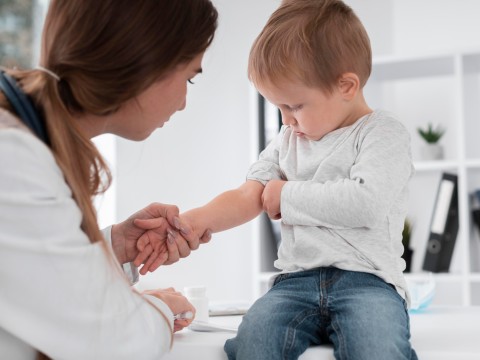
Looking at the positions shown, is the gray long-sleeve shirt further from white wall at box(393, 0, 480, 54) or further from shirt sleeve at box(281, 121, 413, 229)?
white wall at box(393, 0, 480, 54)

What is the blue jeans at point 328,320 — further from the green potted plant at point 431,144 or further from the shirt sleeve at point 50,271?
the green potted plant at point 431,144

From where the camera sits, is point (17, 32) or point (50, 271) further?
point (17, 32)

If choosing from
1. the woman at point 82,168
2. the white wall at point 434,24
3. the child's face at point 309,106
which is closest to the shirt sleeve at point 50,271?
the woman at point 82,168

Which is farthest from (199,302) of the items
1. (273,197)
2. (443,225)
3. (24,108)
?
(443,225)

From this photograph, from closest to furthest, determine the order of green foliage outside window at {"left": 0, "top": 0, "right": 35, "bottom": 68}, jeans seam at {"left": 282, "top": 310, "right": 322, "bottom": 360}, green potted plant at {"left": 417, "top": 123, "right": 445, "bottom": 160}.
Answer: jeans seam at {"left": 282, "top": 310, "right": 322, "bottom": 360}, green potted plant at {"left": 417, "top": 123, "right": 445, "bottom": 160}, green foliage outside window at {"left": 0, "top": 0, "right": 35, "bottom": 68}

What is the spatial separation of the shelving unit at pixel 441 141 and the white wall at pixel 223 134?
0.55 ft

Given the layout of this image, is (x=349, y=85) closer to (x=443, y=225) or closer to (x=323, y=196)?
(x=323, y=196)

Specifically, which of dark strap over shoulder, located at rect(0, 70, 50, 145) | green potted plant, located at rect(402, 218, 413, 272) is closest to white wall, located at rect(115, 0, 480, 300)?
green potted plant, located at rect(402, 218, 413, 272)

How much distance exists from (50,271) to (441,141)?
295 cm

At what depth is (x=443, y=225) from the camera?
3.29 m

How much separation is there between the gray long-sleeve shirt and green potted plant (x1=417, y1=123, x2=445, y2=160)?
2.12m

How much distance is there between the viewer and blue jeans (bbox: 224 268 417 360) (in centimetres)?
116

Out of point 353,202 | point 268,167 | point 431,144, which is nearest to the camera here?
point 353,202

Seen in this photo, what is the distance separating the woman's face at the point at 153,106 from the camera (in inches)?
48.6
